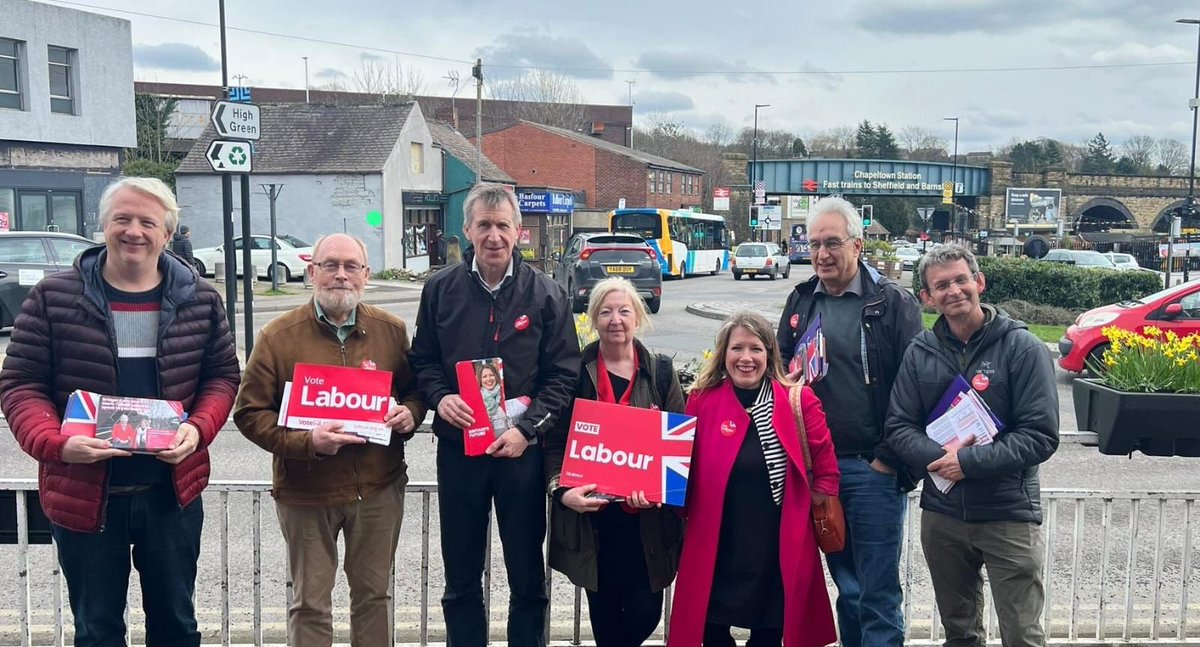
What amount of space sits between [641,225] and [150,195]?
35013mm

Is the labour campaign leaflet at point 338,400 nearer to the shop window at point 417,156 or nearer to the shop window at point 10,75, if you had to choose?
the shop window at point 10,75

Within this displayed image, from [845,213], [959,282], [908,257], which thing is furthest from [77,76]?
[908,257]

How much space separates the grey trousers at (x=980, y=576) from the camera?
3.59m

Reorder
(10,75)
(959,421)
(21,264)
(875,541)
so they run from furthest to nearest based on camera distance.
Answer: (10,75) → (21,264) → (875,541) → (959,421)

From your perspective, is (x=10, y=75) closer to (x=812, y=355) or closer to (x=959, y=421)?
(x=812, y=355)

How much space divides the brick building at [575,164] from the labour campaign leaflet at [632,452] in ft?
180

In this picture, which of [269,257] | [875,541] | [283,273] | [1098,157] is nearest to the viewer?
[875,541]

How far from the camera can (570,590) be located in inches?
223

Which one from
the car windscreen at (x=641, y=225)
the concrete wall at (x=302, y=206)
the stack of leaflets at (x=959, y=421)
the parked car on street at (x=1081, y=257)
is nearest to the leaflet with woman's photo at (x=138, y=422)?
the stack of leaflets at (x=959, y=421)

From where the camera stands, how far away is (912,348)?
3.76 metres

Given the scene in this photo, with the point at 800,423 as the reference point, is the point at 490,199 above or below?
above

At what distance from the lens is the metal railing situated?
169 inches

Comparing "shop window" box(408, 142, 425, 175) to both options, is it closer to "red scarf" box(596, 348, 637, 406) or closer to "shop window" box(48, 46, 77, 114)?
"shop window" box(48, 46, 77, 114)

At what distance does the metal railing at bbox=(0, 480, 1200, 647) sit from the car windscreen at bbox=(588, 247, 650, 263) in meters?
16.9
